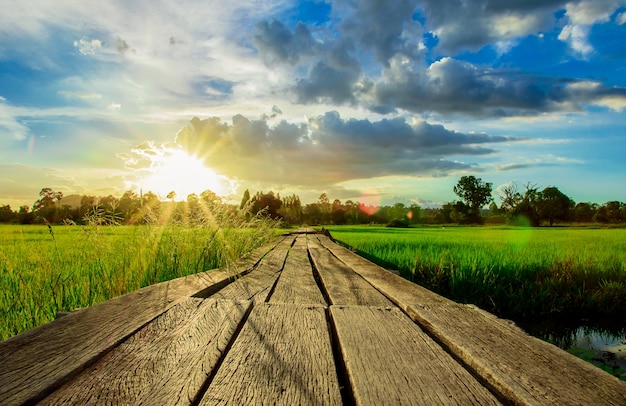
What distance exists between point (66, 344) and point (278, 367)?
815 millimetres

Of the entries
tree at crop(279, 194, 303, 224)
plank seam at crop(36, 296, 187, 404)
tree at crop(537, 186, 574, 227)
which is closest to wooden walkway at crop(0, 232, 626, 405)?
plank seam at crop(36, 296, 187, 404)

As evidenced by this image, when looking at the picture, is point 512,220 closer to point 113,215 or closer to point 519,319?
point 519,319

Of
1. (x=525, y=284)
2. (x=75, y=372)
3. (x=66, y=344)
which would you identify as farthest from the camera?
(x=525, y=284)

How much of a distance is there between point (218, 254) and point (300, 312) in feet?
9.34

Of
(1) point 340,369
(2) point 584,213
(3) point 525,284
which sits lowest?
(3) point 525,284

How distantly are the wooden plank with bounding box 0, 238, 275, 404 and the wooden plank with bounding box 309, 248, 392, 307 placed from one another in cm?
96

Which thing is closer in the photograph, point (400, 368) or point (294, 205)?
point (400, 368)

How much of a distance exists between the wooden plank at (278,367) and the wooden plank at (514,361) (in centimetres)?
A: 47

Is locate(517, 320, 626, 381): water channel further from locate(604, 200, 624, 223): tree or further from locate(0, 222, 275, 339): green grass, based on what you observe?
locate(604, 200, 624, 223): tree

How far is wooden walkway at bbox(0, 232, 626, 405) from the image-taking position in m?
0.97

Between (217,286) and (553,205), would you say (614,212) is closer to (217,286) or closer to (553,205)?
(553,205)

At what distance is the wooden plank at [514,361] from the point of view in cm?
98

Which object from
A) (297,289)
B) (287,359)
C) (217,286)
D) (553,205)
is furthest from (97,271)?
(553,205)

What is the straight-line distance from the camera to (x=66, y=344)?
132 cm
